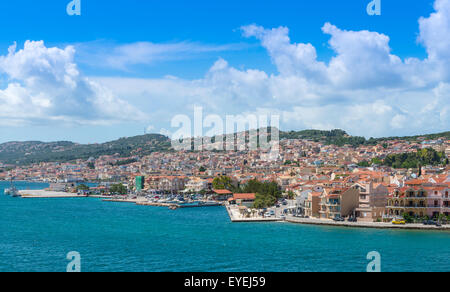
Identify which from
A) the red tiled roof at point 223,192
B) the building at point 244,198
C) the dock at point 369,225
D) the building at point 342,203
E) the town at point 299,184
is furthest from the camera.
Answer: the red tiled roof at point 223,192

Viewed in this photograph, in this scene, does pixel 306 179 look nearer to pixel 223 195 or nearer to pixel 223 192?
pixel 223 195

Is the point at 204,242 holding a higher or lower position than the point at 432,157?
lower

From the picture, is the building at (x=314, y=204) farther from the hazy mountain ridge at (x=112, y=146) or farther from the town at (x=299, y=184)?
the hazy mountain ridge at (x=112, y=146)

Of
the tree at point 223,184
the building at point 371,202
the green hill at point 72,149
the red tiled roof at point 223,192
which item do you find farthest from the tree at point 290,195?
the green hill at point 72,149

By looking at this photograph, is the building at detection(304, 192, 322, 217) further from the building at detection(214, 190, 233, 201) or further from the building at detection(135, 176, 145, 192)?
the building at detection(135, 176, 145, 192)

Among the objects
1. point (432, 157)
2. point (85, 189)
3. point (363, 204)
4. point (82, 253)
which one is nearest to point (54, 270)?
point (82, 253)
